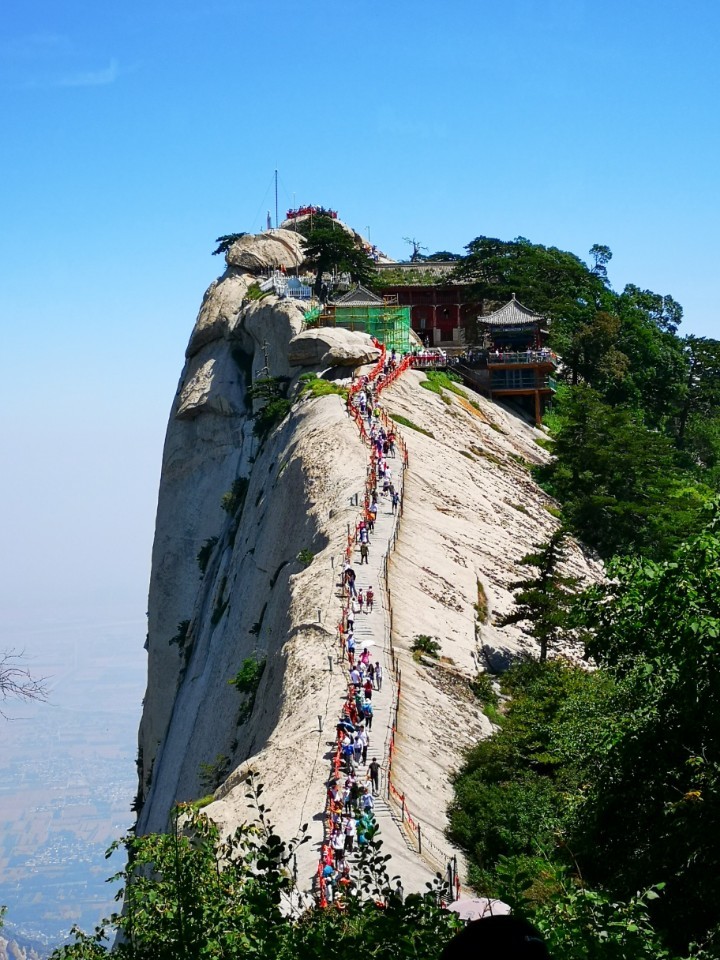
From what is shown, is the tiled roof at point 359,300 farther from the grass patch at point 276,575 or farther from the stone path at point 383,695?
the grass patch at point 276,575

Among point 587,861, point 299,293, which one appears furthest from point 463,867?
point 299,293

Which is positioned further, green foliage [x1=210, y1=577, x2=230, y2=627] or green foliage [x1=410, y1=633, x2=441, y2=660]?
green foliage [x1=210, y1=577, x2=230, y2=627]

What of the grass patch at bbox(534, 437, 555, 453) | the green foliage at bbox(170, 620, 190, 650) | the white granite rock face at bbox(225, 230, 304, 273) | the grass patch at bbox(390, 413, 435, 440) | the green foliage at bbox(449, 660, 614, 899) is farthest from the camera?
the white granite rock face at bbox(225, 230, 304, 273)

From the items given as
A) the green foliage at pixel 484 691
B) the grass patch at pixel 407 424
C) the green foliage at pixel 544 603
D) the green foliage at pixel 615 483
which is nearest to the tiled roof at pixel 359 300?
the green foliage at pixel 615 483

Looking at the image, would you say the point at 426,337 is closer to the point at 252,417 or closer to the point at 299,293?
the point at 299,293

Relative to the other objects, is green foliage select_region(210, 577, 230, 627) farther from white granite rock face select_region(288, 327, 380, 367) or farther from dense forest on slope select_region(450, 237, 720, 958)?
dense forest on slope select_region(450, 237, 720, 958)

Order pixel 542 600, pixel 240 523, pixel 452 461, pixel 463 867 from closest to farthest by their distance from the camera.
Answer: pixel 463 867
pixel 542 600
pixel 452 461
pixel 240 523

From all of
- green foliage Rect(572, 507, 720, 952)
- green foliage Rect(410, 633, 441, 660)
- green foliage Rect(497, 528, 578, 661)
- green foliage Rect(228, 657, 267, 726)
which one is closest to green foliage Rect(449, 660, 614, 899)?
green foliage Rect(572, 507, 720, 952)
